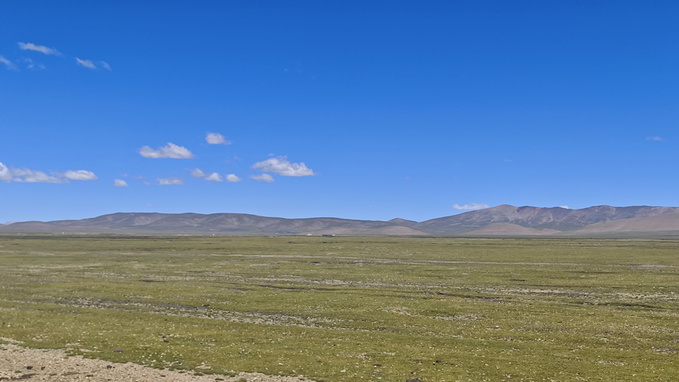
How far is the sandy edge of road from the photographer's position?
78.4ft

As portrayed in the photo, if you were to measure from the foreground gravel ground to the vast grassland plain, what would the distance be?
0.95 m

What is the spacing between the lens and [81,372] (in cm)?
2503

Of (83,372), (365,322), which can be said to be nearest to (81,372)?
(83,372)

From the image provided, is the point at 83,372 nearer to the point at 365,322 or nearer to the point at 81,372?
the point at 81,372

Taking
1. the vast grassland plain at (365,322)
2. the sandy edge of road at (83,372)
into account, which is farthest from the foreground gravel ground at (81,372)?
the vast grassland plain at (365,322)

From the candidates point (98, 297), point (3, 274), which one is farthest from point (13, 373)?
point (3, 274)

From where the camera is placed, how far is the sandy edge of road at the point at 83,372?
78.4 ft

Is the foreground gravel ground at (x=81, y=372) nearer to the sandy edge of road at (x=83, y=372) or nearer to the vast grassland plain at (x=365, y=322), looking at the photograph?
the sandy edge of road at (x=83, y=372)

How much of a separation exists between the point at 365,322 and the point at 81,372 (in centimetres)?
2077

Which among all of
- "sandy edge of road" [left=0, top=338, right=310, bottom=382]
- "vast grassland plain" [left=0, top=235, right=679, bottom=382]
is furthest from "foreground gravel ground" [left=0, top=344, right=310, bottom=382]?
"vast grassland plain" [left=0, top=235, right=679, bottom=382]

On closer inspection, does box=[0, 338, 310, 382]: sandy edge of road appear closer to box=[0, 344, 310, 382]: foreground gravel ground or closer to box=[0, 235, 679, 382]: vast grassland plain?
box=[0, 344, 310, 382]: foreground gravel ground

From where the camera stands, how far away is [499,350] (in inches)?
1166

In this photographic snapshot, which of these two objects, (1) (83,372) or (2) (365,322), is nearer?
(1) (83,372)

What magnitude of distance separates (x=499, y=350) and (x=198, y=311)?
1035 inches
